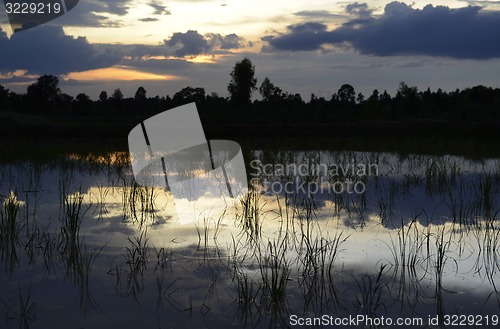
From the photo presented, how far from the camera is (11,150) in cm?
1622

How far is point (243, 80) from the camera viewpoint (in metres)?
52.6

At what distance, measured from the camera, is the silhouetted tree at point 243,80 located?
172 feet

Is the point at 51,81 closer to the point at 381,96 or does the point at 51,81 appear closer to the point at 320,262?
the point at 381,96

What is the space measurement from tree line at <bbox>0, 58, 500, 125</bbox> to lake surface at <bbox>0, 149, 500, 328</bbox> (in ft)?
67.7

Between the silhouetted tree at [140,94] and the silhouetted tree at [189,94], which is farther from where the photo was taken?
the silhouetted tree at [140,94]

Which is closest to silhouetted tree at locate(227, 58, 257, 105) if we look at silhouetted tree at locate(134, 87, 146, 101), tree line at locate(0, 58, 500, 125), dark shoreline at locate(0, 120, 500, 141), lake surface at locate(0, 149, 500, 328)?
tree line at locate(0, 58, 500, 125)

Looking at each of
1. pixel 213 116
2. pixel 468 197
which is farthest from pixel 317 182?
pixel 213 116

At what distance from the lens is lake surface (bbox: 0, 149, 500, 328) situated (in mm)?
3393

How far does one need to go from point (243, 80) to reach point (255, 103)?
44.8 feet

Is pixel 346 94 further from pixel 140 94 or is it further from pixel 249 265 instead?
pixel 249 265

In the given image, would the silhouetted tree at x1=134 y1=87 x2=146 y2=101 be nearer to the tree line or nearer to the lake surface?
the tree line

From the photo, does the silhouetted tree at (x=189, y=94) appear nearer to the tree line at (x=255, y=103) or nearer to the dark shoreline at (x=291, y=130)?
the tree line at (x=255, y=103)

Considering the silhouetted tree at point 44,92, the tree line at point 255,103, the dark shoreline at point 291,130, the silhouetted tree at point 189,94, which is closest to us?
the dark shoreline at point 291,130

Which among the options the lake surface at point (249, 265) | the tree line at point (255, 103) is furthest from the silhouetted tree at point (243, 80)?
the lake surface at point (249, 265)
